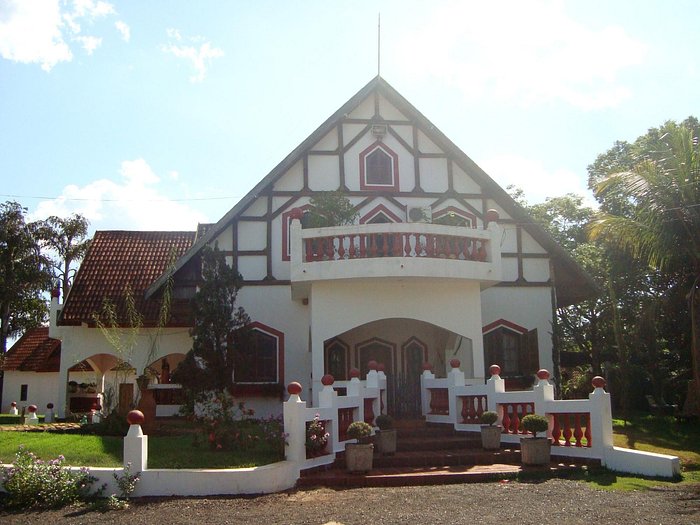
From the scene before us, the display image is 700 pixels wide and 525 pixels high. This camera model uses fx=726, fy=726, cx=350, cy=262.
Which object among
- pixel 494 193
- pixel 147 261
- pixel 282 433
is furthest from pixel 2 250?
pixel 282 433

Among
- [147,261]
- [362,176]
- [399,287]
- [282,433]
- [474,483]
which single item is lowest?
[474,483]

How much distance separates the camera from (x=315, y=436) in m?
10.5

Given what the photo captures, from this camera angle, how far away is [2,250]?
32000 millimetres

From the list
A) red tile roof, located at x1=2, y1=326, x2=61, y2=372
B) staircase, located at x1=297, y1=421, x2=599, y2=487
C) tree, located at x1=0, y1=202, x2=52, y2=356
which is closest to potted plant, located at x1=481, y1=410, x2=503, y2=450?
staircase, located at x1=297, y1=421, x2=599, y2=487

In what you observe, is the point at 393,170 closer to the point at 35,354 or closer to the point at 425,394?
the point at 425,394

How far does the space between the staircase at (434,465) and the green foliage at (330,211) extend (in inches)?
192

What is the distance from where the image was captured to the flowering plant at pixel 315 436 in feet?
34.3

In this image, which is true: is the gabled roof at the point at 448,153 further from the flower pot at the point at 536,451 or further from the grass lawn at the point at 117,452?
the flower pot at the point at 536,451

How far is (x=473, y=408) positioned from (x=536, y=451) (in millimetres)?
2452

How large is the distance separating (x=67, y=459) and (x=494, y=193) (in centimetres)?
1171

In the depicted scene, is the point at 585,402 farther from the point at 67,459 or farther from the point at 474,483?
the point at 67,459

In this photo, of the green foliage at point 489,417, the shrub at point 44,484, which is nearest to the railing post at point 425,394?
the green foliage at point 489,417

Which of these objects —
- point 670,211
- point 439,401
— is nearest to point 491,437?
point 439,401

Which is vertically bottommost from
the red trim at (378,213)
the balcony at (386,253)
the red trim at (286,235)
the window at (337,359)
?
the window at (337,359)
